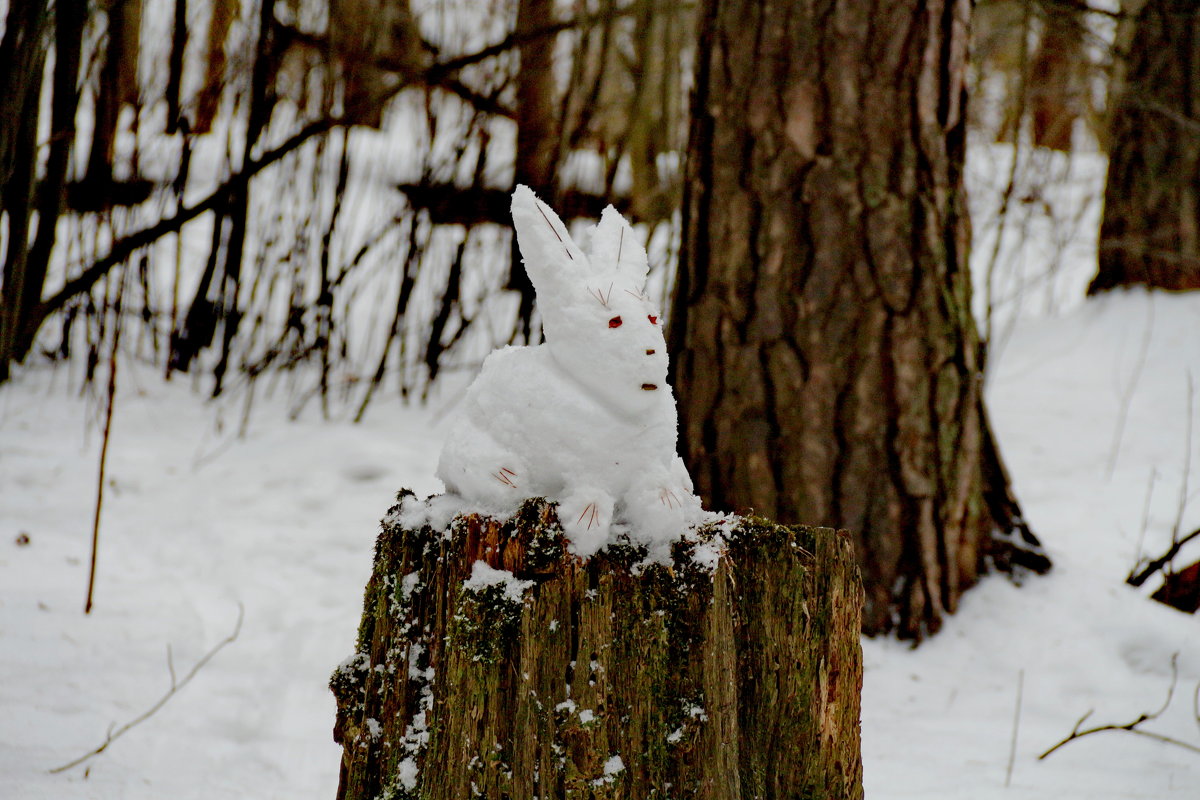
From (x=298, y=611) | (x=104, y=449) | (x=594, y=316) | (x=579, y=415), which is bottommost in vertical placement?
(x=298, y=611)

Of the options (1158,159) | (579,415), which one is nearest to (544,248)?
(579,415)

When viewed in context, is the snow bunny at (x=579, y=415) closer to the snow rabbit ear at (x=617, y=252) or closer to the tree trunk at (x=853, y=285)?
the snow rabbit ear at (x=617, y=252)

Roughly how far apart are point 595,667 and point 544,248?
62 centimetres

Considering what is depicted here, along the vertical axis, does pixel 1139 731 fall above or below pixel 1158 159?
below

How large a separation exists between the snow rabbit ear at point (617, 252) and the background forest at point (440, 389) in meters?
1.28

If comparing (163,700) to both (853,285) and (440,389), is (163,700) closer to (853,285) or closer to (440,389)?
(853,285)

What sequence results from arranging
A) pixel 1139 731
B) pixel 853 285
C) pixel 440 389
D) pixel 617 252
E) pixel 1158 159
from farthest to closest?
pixel 1158 159, pixel 440 389, pixel 853 285, pixel 1139 731, pixel 617 252

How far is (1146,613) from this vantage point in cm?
259

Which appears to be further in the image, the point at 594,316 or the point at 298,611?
the point at 298,611

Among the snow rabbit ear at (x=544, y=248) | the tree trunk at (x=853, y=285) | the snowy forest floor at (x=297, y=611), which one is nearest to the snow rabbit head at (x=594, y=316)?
the snow rabbit ear at (x=544, y=248)

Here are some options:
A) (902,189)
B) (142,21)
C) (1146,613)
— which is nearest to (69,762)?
(902,189)

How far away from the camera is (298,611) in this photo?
2.62 metres

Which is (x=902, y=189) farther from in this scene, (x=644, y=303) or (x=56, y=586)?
(x=56, y=586)

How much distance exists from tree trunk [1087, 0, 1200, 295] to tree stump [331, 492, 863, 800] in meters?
4.09
